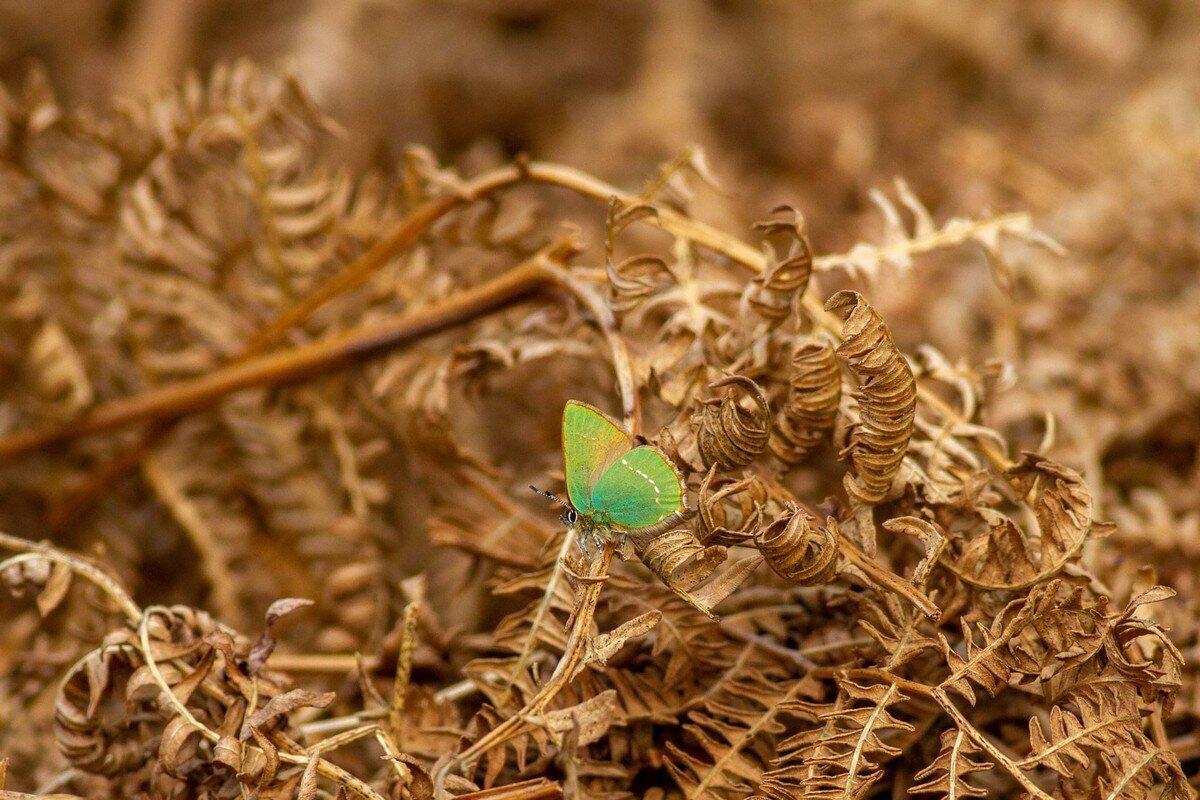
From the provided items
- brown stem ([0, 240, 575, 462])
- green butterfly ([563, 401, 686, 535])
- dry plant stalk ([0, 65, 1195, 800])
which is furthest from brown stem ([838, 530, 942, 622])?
brown stem ([0, 240, 575, 462])

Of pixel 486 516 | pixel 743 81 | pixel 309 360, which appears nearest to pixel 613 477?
pixel 486 516

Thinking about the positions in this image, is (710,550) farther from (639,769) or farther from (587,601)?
(639,769)

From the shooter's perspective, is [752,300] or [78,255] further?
[78,255]

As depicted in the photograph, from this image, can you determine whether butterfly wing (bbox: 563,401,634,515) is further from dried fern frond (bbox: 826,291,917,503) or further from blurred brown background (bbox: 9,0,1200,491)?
blurred brown background (bbox: 9,0,1200,491)

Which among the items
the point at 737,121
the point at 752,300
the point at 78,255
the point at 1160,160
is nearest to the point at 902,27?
the point at 737,121

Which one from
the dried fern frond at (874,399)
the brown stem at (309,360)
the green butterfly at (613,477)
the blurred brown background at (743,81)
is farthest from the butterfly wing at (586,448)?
the blurred brown background at (743,81)

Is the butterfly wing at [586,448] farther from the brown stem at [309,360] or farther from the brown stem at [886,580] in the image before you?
the brown stem at [309,360]
